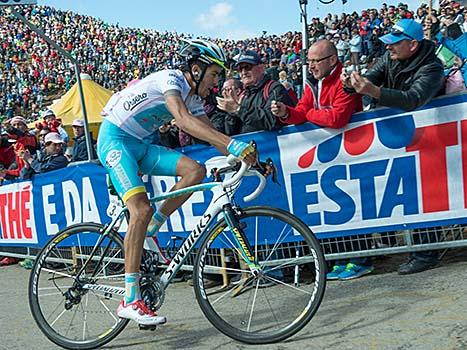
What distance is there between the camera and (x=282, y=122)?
5.49 m

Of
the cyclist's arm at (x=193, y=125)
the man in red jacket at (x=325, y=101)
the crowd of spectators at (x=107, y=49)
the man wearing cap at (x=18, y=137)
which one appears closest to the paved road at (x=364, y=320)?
the cyclist's arm at (x=193, y=125)

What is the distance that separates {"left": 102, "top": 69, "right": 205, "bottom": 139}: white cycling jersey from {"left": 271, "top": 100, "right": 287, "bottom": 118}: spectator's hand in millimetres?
900

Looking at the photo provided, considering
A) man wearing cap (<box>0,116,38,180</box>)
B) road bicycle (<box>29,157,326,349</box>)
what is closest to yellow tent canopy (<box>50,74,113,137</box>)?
man wearing cap (<box>0,116,38,180</box>)

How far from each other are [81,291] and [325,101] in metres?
2.62

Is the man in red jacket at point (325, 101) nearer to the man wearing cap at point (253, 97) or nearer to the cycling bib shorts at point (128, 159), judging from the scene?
the man wearing cap at point (253, 97)

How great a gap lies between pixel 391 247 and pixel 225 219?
1.98 meters

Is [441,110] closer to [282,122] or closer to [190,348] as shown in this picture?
[282,122]

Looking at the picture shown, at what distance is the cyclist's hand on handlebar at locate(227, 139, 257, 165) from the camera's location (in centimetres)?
381

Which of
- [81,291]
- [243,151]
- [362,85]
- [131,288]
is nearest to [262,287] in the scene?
[131,288]

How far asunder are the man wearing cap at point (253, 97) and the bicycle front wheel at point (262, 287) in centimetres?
136

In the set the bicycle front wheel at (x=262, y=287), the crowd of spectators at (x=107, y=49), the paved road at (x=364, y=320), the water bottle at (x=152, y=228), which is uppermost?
the crowd of spectators at (x=107, y=49)

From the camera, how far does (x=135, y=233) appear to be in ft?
13.8

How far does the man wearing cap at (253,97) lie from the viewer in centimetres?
568

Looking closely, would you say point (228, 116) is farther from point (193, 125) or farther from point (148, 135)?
point (193, 125)
